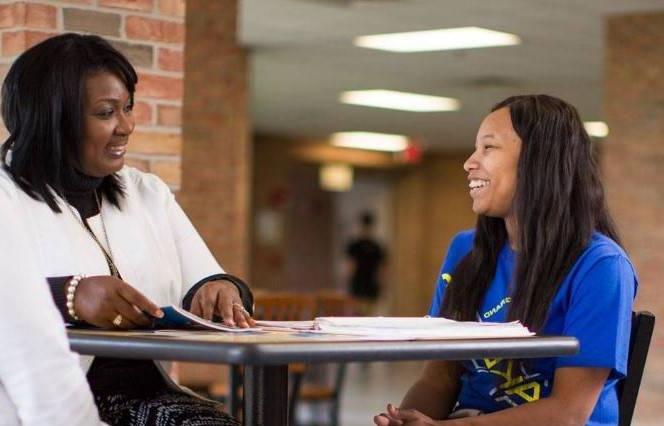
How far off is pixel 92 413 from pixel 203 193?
7247mm

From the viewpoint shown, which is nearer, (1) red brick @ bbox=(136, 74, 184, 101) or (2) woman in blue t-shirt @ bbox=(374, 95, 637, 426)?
(2) woman in blue t-shirt @ bbox=(374, 95, 637, 426)

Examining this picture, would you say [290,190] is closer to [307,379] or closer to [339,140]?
[339,140]

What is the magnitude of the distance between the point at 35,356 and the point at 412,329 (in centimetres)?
62

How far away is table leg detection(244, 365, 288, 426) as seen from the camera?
2197 mm

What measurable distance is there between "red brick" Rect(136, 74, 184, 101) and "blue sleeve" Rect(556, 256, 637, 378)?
60.0 inches

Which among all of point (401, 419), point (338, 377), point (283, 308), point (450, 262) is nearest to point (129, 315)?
point (401, 419)

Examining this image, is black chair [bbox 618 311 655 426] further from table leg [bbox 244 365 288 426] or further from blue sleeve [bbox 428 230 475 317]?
table leg [bbox 244 365 288 426]

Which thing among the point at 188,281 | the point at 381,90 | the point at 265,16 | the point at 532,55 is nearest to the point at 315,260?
the point at 381,90

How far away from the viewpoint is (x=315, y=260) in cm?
2014

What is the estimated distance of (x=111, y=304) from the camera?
7.25ft

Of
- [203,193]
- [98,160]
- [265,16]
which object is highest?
[265,16]

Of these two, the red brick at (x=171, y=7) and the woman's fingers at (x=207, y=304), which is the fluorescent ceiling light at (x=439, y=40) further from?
the woman's fingers at (x=207, y=304)

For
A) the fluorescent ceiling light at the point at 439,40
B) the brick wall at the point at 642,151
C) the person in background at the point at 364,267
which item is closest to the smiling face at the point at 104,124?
the brick wall at the point at 642,151

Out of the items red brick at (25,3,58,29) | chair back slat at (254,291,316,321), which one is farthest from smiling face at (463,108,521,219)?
chair back slat at (254,291,316,321)
